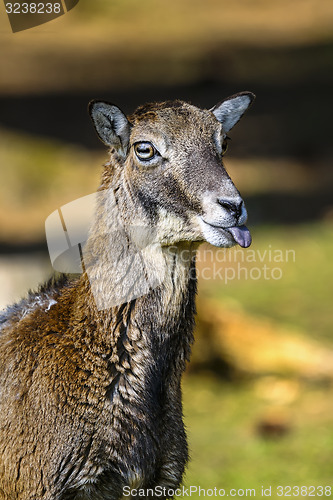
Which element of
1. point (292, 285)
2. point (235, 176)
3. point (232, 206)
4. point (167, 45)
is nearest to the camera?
point (232, 206)

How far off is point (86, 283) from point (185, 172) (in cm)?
105

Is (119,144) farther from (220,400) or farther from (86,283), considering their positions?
(220,400)

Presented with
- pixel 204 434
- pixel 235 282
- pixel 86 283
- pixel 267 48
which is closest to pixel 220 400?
pixel 204 434

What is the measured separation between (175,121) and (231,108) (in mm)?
754

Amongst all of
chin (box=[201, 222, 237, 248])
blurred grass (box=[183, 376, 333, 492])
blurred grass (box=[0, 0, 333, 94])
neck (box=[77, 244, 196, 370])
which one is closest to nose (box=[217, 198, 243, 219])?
chin (box=[201, 222, 237, 248])

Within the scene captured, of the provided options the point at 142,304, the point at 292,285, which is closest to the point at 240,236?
the point at 142,304

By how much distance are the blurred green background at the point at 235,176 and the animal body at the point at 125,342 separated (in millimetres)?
1114

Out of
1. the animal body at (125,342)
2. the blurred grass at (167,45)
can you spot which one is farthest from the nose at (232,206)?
the blurred grass at (167,45)

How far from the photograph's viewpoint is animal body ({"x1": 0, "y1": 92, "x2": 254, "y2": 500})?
16.9 ft

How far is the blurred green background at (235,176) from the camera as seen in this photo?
9.62m

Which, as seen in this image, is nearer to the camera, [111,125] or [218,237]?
[218,237]

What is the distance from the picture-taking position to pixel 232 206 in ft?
16.5

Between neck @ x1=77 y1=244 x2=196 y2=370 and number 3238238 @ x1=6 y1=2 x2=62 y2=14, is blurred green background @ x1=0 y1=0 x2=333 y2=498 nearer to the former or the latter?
neck @ x1=77 y1=244 x2=196 y2=370

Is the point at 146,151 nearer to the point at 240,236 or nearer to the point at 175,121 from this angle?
the point at 175,121
